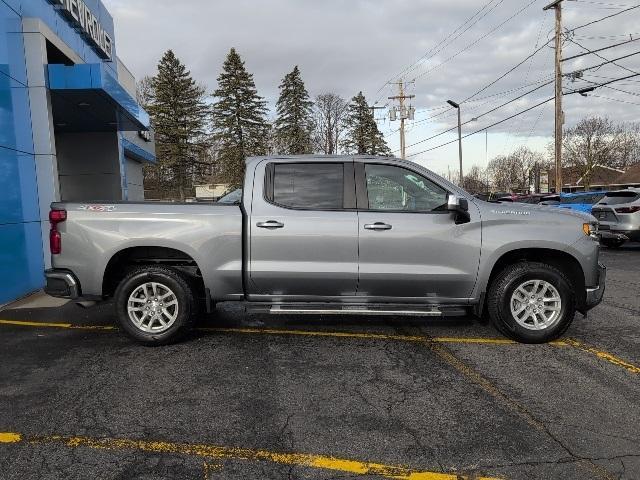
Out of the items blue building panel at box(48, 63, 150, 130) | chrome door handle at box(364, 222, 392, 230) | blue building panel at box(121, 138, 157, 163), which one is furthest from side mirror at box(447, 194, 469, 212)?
blue building panel at box(121, 138, 157, 163)

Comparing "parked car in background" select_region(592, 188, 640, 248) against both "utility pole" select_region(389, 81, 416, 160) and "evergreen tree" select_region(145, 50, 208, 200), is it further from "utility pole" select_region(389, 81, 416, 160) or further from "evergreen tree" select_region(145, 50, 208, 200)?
"evergreen tree" select_region(145, 50, 208, 200)

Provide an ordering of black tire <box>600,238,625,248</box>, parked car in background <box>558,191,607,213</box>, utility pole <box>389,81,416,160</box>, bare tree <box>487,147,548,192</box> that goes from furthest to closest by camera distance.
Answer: bare tree <box>487,147,548,192</box> < utility pole <box>389,81,416,160</box> < parked car in background <box>558,191,607,213</box> < black tire <box>600,238,625,248</box>

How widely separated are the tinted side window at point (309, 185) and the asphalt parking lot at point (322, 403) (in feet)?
4.93

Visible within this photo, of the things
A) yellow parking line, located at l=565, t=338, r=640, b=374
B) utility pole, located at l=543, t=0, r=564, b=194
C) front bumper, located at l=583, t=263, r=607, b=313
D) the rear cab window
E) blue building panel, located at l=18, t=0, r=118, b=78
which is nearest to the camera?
yellow parking line, located at l=565, t=338, r=640, b=374

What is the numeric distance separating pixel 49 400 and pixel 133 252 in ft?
5.91

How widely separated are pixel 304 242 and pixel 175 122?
49134 millimetres

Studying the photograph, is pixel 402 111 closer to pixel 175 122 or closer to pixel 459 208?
pixel 175 122

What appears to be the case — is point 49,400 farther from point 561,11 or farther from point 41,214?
point 561,11

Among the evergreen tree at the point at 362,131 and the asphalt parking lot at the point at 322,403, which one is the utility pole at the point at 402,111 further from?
the asphalt parking lot at the point at 322,403

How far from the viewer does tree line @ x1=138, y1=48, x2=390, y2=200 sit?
164ft

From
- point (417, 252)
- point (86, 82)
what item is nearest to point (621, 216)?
point (417, 252)

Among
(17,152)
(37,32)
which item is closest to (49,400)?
(17,152)

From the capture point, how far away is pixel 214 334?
5770mm

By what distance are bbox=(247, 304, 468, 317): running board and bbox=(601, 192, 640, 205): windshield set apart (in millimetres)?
11058
